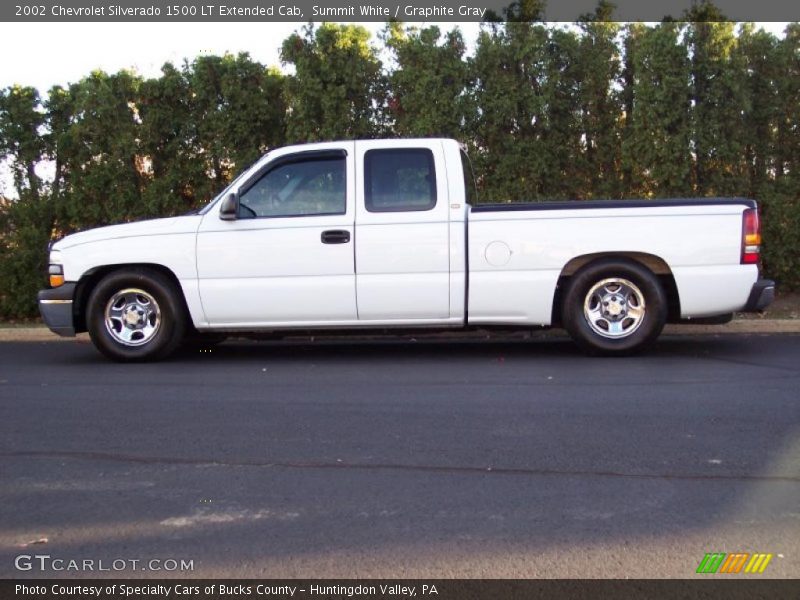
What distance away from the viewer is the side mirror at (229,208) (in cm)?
788

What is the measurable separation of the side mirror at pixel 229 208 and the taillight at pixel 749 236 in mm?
4531

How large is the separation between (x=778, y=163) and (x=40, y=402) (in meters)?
9.86

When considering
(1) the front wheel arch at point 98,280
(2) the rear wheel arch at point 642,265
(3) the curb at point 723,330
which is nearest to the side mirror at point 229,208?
(1) the front wheel arch at point 98,280

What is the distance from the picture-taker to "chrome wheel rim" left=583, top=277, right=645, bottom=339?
7938 mm

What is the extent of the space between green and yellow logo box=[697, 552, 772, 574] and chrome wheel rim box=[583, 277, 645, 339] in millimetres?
4520

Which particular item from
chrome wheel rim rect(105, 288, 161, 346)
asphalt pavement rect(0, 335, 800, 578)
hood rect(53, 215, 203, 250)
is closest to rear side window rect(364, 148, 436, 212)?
asphalt pavement rect(0, 335, 800, 578)

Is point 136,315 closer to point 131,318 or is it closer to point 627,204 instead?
point 131,318

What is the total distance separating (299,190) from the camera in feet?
26.5

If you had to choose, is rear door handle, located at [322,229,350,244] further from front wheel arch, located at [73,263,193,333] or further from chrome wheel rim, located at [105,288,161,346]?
chrome wheel rim, located at [105,288,161,346]

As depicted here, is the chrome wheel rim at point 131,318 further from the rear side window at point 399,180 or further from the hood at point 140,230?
the rear side window at point 399,180

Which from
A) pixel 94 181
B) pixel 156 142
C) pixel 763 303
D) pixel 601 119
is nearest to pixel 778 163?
pixel 601 119

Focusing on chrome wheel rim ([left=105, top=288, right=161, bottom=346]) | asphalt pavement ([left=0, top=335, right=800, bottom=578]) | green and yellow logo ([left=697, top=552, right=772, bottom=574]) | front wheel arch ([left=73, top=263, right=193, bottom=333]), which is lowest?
green and yellow logo ([left=697, top=552, right=772, bottom=574])

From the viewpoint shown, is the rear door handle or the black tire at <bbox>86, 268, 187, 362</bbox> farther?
the black tire at <bbox>86, 268, 187, 362</bbox>

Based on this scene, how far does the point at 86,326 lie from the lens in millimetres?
8422
